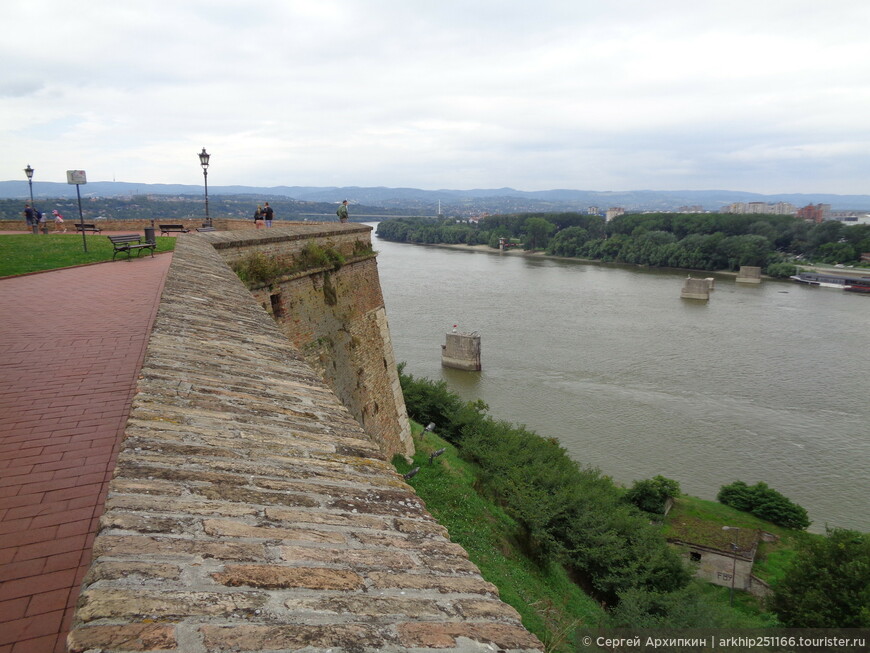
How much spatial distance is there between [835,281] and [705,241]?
1472cm

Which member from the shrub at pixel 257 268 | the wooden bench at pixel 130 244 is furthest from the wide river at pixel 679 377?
the wooden bench at pixel 130 244

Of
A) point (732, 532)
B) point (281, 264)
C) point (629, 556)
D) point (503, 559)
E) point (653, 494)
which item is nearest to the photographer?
point (281, 264)

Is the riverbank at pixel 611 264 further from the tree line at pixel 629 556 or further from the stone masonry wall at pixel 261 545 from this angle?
the stone masonry wall at pixel 261 545

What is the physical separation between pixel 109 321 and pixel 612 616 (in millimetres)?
10560

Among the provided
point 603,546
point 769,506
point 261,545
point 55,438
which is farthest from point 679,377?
point 261,545

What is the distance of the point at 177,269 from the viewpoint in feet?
18.8

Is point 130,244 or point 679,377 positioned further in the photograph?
point 679,377

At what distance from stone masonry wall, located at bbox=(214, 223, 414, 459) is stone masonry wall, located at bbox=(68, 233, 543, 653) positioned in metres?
6.42

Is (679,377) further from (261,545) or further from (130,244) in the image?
(261,545)

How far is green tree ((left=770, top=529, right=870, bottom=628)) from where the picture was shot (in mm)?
11742

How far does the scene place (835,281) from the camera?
5519 centimetres

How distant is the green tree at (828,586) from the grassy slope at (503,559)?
4544 millimetres

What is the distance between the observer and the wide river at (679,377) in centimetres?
1975

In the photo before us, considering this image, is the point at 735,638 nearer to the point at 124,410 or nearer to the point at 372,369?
the point at 372,369
